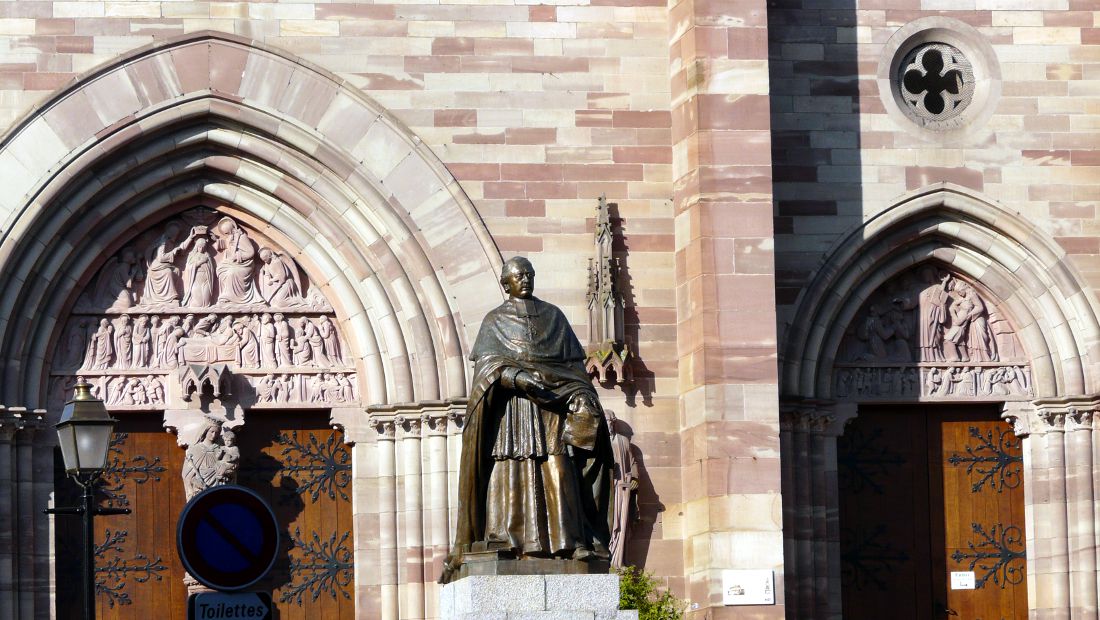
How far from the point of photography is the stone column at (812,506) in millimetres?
19266

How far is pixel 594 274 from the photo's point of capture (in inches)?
744

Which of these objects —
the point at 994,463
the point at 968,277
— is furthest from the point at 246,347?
the point at 994,463

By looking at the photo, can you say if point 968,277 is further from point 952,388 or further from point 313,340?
point 313,340

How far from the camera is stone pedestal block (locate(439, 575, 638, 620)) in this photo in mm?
12602

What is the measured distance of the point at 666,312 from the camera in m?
19.1

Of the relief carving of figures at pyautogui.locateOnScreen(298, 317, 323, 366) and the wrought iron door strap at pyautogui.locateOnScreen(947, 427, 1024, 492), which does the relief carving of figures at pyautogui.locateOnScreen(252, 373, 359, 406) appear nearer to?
the relief carving of figures at pyautogui.locateOnScreen(298, 317, 323, 366)

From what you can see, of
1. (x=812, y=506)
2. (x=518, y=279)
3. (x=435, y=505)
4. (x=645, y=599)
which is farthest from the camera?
(x=812, y=506)

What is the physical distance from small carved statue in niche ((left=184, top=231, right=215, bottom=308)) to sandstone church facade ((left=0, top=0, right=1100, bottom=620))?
0.09 ft

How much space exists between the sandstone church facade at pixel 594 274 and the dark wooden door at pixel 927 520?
3 cm

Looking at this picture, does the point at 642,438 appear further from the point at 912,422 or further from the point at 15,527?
the point at 15,527

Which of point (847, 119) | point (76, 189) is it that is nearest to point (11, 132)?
point (76, 189)

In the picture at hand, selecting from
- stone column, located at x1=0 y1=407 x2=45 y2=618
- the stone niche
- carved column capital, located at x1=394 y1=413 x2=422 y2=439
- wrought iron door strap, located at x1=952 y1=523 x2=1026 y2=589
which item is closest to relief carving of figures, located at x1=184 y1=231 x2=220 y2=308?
stone column, located at x1=0 y1=407 x2=45 y2=618

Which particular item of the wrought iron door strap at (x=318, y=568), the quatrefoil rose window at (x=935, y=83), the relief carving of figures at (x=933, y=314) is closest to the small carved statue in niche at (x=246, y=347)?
the wrought iron door strap at (x=318, y=568)

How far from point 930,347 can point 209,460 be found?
251 inches
